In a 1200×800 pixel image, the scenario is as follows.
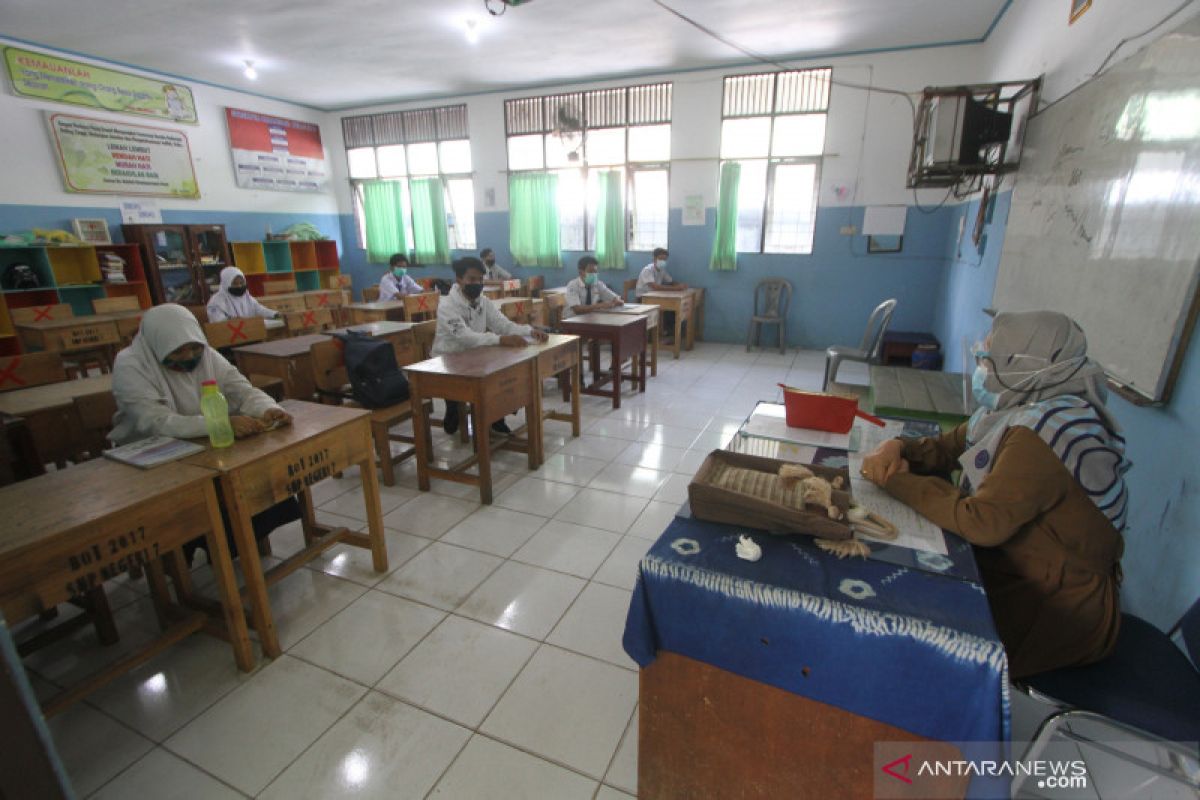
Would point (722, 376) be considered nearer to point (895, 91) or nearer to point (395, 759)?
point (895, 91)

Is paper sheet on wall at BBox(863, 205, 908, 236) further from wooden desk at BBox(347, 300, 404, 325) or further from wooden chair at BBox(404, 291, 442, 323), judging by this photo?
wooden desk at BBox(347, 300, 404, 325)

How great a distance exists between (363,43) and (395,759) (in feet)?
21.2

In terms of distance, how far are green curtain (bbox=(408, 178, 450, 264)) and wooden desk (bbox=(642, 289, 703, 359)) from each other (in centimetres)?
385

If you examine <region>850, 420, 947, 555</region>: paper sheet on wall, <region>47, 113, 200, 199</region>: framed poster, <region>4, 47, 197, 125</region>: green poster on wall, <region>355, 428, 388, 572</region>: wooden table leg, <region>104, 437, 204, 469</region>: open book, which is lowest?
<region>355, 428, 388, 572</region>: wooden table leg

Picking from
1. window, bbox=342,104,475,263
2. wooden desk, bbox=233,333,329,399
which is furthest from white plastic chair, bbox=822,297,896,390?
window, bbox=342,104,475,263

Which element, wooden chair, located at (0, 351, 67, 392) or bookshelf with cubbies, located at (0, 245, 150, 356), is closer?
wooden chair, located at (0, 351, 67, 392)

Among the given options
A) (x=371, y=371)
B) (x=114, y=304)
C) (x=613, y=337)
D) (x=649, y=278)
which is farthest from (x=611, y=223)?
(x=114, y=304)

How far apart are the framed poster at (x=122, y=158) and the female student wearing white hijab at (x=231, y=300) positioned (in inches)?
88.3

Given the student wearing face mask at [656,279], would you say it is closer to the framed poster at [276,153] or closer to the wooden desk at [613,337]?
the wooden desk at [613,337]

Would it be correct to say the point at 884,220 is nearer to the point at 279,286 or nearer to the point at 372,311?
the point at 372,311

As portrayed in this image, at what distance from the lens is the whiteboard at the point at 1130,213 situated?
1571mm

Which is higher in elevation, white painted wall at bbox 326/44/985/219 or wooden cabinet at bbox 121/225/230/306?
white painted wall at bbox 326/44/985/219

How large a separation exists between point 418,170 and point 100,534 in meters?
8.34

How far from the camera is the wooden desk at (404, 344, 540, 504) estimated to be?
293 cm
